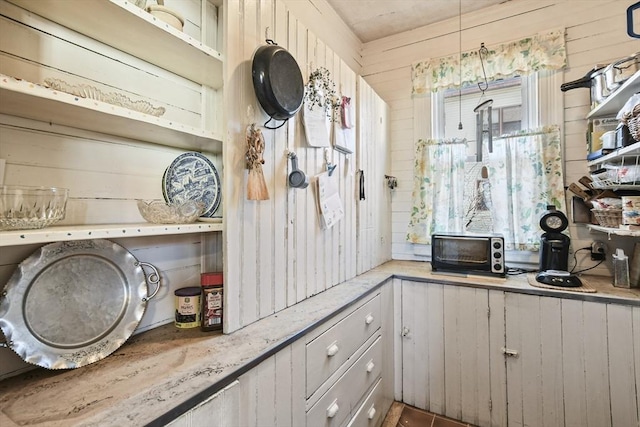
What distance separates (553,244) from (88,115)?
8.20 feet

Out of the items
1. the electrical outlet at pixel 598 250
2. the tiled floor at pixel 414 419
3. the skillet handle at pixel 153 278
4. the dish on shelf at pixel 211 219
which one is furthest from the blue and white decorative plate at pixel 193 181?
the electrical outlet at pixel 598 250

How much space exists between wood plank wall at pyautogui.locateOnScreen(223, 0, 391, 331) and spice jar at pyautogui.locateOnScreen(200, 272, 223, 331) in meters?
0.06

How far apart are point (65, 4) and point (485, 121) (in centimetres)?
256

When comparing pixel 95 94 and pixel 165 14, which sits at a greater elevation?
pixel 165 14

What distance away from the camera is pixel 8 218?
709 mm

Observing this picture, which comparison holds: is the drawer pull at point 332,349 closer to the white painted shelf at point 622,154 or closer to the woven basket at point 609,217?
the white painted shelf at point 622,154

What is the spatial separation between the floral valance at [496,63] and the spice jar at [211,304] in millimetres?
2348

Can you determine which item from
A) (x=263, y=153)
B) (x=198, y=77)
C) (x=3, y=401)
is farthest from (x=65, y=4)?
(x=3, y=401)

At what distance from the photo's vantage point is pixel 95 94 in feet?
2.78

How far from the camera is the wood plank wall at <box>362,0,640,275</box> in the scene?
204 cm

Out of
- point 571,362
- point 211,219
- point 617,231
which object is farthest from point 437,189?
point 211,219

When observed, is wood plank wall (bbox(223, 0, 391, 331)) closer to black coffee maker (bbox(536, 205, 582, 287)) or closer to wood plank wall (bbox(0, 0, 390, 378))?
wood plank wall (bbox(0, 0, 390, 378))

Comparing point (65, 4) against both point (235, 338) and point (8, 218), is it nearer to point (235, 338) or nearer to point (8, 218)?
point (8, 218)

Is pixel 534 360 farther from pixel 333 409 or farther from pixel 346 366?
pixel 333 409
